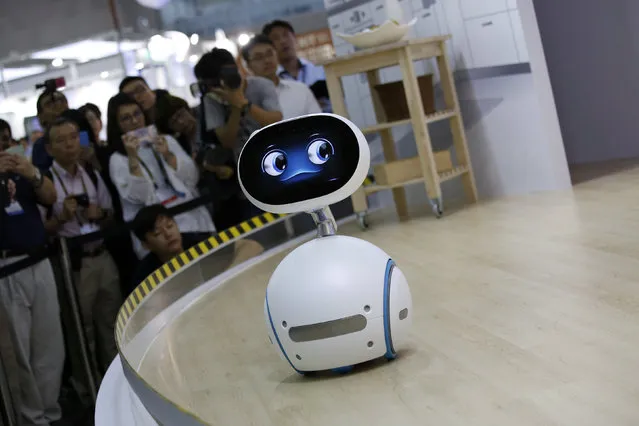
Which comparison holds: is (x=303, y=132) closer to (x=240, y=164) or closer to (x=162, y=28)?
(x=240, y=164)

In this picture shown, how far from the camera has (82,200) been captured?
508 cm

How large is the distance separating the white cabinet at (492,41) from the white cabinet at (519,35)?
0.02 m

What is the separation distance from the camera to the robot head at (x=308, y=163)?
2674 mm

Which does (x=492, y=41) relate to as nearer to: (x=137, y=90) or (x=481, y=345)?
(x=137, y=90)

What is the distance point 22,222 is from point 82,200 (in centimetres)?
48

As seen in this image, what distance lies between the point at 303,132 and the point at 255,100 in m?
3.21

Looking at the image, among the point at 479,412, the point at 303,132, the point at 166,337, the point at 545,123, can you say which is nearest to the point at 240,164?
the point at 303,132

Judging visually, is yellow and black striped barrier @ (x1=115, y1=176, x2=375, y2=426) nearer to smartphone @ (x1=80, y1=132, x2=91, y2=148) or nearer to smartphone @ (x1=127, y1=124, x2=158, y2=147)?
smartphone @ (x1=127, y1=124, x2=158, y2=147)

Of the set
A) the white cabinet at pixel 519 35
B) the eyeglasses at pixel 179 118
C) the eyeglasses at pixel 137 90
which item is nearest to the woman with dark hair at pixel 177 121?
the eyeglasses at pixel 179 118

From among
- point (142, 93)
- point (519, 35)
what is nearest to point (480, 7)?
point (519, 35)

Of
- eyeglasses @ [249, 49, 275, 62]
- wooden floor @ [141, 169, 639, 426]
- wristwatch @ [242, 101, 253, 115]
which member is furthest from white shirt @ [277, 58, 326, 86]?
wooden floor @ [141, 169, 639, 426]

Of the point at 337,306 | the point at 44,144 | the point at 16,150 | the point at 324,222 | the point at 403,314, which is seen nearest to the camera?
the point at 337,306

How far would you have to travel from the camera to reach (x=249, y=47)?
602 cm

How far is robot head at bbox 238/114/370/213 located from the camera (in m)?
2.67
